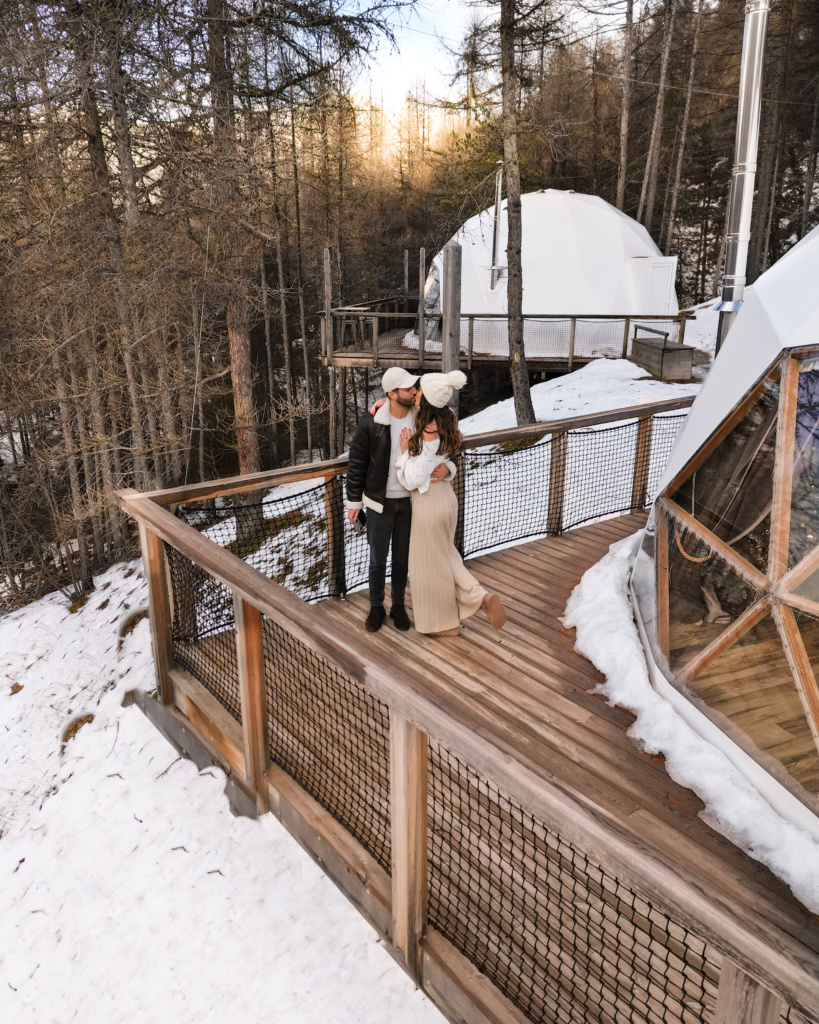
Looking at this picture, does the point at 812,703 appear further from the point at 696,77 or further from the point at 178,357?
the point at 696,77

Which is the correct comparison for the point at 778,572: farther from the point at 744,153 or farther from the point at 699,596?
the point at 744,153

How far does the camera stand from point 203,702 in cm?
380

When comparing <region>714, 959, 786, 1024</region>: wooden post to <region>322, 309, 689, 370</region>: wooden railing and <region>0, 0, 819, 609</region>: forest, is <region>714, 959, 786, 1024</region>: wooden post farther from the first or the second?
<region>322, 309, 689, 370</region>: wooden railing

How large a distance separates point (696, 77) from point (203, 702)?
33783 millimetres

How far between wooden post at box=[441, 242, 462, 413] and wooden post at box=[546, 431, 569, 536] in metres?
1.08

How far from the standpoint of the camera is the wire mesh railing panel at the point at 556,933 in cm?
224

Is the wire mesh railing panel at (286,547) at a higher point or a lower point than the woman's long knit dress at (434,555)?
lower

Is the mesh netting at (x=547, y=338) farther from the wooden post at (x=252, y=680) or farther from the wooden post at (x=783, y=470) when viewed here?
the wooden post at (x=252, y=680)

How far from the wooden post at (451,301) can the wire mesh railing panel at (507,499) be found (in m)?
1.01

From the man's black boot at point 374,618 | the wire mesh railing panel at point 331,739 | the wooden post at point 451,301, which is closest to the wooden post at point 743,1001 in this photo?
the wire mesh railing panel at point 331,739

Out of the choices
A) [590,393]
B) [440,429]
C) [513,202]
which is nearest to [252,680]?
[440,429]

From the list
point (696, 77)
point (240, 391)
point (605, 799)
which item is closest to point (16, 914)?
point (605, 799)

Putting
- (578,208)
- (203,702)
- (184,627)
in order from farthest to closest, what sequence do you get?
(578,208) < (184,627) < (203,702)

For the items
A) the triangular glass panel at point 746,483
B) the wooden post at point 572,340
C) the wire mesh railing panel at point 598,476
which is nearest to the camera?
the triangular glass panel at point 746,483
